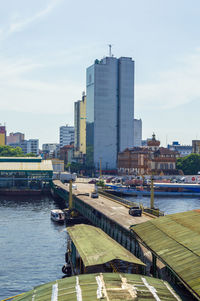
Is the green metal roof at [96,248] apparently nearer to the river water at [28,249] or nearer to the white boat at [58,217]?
the river water at [28,249]

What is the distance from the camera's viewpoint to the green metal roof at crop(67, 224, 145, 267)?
43009 millimetres

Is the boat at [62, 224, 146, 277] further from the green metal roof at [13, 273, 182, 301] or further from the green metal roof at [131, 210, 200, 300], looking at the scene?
the green metal roof at [13, 273, 182, 301]

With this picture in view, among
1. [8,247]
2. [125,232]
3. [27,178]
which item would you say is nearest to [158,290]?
[125,232]

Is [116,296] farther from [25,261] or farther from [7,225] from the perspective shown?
[7,225]

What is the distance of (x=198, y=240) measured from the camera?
39.5m

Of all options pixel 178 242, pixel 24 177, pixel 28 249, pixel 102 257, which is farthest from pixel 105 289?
pixel 24 177

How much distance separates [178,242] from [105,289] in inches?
508

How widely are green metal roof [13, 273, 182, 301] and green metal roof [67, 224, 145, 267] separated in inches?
348

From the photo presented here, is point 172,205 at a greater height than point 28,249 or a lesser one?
greater

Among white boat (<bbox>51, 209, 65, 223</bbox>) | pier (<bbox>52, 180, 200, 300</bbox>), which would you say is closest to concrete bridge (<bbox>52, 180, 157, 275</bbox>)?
pier (<bbox>52, 180, 200, 300</bbox>)

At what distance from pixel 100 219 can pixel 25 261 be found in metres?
22.4

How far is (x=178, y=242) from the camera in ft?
134

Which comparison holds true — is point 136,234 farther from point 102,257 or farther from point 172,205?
point 172,205

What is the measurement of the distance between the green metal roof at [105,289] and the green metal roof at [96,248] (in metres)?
8.84
